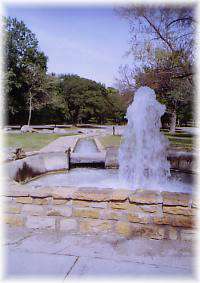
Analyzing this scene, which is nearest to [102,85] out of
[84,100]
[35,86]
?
[84,100]

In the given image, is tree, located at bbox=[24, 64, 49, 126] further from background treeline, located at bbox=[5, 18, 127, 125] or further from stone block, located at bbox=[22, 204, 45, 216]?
stone block, located at bbox=[22, 204, 45, 216]

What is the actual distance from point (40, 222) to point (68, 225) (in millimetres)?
240

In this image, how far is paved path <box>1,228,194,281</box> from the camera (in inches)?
77.4

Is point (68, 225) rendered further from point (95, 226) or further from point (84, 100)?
point (84, 100)

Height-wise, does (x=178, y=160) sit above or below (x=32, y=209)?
below

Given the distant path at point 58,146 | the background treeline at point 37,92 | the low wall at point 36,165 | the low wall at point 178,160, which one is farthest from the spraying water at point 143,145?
the background treeline at point 37,92

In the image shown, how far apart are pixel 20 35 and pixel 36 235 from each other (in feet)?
88.5

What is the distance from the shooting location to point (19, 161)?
21.7 ft

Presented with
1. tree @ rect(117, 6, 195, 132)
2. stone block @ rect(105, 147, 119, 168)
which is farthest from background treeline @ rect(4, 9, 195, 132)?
stone block @ rect(105, 147, 119, 168)

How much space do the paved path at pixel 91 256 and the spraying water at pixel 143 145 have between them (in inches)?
152

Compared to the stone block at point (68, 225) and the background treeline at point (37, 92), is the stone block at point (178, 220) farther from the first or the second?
the background treeline at point (37, 92)

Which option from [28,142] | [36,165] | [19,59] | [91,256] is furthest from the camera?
[19,59]

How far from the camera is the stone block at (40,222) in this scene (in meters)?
2.62

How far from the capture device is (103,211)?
100 inches
